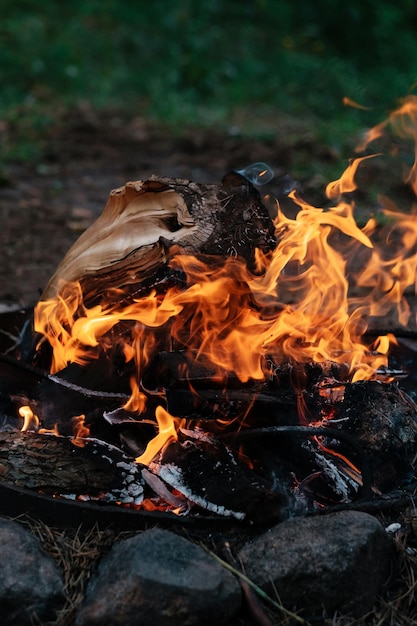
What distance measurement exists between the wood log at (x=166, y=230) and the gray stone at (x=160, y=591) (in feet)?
3.62

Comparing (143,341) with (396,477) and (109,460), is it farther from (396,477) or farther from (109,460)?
(396,477)

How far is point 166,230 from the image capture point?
305cm

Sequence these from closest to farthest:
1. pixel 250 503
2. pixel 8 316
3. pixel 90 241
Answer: pixel 250 503 < pixel 90 241 < pixel 8 316

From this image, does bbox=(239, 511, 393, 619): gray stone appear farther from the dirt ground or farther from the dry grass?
the dirt ground

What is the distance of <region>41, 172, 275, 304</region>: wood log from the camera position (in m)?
2.98

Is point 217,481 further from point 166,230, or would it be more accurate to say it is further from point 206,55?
point 206,55

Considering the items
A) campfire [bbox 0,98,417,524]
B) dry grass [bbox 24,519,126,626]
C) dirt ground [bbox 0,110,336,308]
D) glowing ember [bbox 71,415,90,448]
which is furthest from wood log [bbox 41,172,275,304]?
dirt ground [bbox 0,110,336,308]

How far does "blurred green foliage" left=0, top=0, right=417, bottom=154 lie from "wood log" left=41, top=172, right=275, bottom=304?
637 cm

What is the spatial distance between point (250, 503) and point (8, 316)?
1.74 meters

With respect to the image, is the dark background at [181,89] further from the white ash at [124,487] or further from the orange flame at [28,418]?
the white ash at [124,487]

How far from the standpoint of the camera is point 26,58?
397 inches

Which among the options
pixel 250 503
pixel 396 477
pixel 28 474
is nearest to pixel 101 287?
pixel 28 474

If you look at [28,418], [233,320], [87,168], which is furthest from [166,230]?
[87,168]

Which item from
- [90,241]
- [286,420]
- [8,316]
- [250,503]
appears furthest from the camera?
[8,316]
